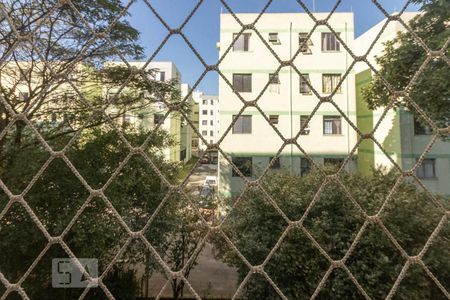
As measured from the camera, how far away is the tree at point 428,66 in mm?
2480

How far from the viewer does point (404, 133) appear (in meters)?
6.64

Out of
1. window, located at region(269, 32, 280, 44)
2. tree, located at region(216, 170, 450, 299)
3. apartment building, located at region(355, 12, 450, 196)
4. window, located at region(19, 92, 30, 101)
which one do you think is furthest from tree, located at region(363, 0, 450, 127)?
Result: window, located at region(269, 32, 280, 44)

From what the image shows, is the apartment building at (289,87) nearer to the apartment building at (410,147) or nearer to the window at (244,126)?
the window at (244,126)

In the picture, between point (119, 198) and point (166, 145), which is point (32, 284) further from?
point (166, 145)

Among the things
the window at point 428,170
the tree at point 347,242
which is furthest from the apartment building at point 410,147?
the tree at point 347,242

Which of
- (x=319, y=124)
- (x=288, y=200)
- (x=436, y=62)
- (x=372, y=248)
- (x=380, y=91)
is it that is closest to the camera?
(x=372, y=248)

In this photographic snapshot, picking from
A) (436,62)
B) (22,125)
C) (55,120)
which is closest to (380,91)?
(436,62)

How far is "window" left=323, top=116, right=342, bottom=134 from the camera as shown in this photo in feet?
23.5

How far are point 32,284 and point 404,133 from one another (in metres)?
7.36

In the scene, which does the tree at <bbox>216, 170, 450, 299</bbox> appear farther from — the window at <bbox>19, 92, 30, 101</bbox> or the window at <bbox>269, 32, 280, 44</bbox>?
the window at <bbox>269, 32, 280, 44</bbox>

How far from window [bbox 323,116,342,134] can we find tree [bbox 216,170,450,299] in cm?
447

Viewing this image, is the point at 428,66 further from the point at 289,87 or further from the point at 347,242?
the point at 289,87

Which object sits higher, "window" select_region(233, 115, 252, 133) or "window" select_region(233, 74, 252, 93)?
"window" select_region(233, 74, 252, 93)

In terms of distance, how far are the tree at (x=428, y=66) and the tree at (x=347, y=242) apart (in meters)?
0.76
